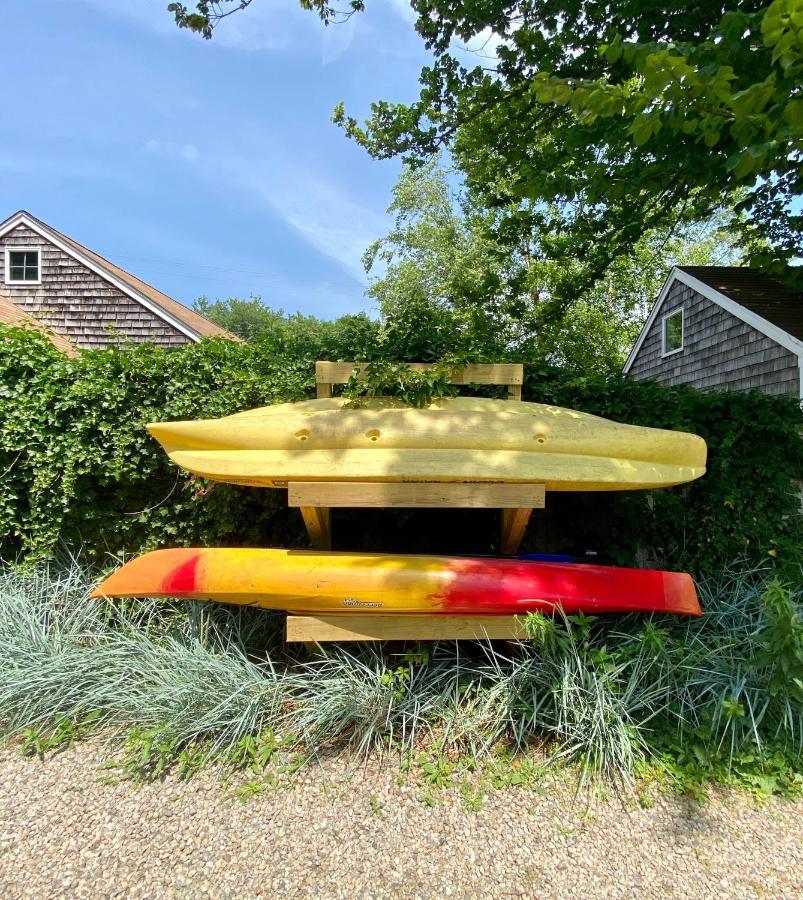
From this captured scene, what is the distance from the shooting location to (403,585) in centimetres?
275

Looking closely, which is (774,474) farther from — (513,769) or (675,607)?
(513,769)

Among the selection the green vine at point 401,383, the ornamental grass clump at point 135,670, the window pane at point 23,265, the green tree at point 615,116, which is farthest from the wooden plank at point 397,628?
the window pane at point 23,265

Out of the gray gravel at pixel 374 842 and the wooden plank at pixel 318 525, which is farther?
the wooden plank at pixel 318 525

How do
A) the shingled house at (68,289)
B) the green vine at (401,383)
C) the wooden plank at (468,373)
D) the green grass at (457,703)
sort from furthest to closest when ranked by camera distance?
the shingled house at (68,289)
the wooden plank at (468,373)
the green vine at (401,383)
the green grass at (457,703)

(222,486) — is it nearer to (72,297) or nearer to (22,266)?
(72,297)

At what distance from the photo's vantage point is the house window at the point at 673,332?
11883 mm

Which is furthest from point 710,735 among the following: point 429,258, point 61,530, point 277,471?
point 429,258

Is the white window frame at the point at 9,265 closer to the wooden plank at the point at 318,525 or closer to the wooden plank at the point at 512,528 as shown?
the wooden plank at the point at 318,525

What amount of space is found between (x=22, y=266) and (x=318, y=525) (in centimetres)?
1403

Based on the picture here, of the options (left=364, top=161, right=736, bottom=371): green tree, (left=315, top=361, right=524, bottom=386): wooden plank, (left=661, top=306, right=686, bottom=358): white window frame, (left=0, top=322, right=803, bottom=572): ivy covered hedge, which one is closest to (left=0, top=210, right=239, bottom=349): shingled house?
(left=364, top=161, right=736, bottom=371): green tree

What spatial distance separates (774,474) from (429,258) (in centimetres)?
2211

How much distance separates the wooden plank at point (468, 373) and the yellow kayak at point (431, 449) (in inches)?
15.8

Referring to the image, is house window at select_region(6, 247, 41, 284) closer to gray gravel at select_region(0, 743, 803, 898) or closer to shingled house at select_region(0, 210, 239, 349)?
shingled house at select_region(0, 210, 239, 349)

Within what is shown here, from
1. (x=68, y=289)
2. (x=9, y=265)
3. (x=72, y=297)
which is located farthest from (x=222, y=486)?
(x=9, y=265)
